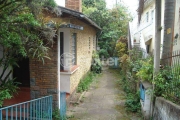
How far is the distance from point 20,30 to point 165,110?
4.15m

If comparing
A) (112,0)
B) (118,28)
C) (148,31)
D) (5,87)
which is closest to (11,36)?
(5,87)

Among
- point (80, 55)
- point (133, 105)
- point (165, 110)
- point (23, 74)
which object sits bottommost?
point (133, 105)

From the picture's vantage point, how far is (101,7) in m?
21.0

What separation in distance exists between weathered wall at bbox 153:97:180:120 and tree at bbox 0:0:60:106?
3.48m

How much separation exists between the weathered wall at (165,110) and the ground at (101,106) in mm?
1254

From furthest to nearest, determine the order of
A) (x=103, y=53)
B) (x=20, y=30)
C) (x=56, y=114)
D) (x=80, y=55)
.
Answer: (x=103, y=53), (x=80, y=55), (x=56, y=114), (x=20, y=30)

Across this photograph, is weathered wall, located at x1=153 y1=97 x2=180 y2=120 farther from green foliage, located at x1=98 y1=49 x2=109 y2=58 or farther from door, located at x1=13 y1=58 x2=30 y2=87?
green foliage, located at x1=98 y1=49 x2=109 y2=58

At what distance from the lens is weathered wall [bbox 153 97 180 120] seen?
12.3ft

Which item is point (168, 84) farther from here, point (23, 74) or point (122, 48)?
point (122, 48)

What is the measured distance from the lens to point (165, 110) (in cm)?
439

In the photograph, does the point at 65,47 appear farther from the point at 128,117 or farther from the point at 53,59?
the point at 128,117

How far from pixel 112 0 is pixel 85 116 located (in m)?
24.9

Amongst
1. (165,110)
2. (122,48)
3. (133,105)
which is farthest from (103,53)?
(165,110)

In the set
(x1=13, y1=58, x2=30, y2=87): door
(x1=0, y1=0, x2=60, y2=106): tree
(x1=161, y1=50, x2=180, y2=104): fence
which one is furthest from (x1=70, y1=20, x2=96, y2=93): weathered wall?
(x1=161, y1=50, x2=180, y2=104): fence
